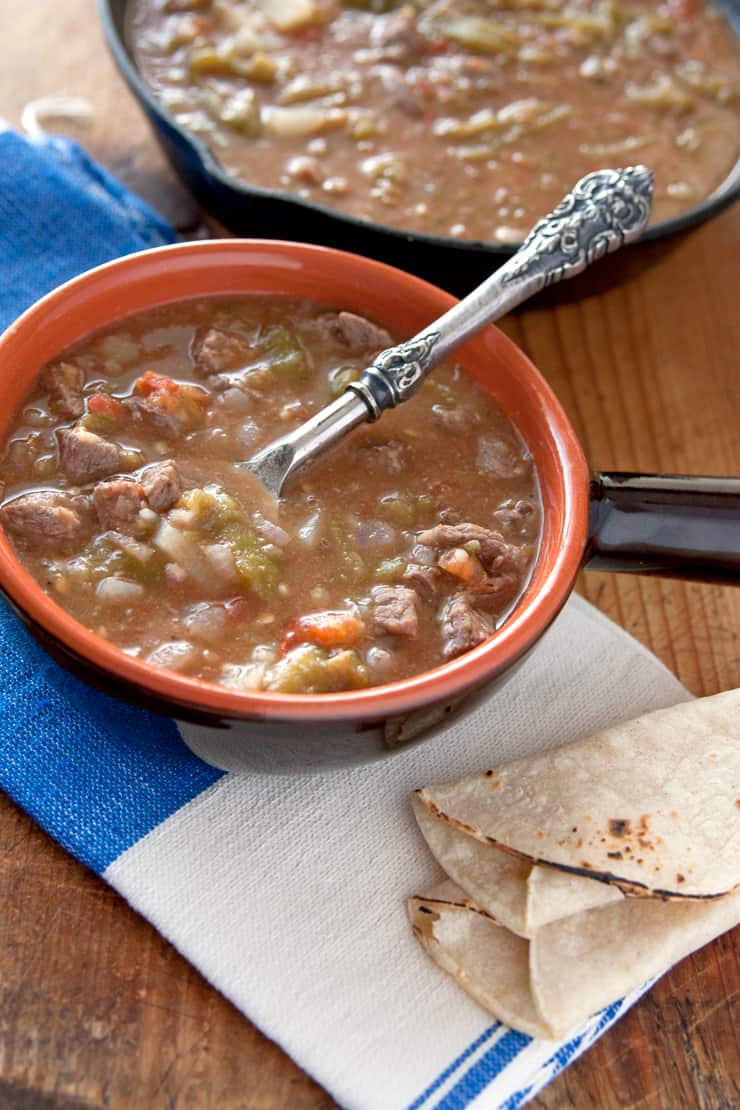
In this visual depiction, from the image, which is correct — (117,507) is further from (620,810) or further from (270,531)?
(620,810)

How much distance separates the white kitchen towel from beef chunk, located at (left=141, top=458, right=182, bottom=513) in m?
0.42

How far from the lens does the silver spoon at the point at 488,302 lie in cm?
290

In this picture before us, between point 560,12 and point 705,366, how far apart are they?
5.42ft

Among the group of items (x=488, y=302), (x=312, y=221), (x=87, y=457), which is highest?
(x=87, y=457)

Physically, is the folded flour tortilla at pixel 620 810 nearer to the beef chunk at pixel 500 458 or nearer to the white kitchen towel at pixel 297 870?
the white kitchen towel at pixel 297 870

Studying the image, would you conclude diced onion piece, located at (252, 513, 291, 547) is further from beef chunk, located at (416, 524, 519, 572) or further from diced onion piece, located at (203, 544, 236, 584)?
beef chunk, located at (416, 524, 519, 572)

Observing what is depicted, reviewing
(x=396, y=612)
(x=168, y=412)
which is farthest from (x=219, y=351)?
(x=396, y=612)

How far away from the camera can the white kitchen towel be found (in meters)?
2.55

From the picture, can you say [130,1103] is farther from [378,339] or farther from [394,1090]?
[378,339]

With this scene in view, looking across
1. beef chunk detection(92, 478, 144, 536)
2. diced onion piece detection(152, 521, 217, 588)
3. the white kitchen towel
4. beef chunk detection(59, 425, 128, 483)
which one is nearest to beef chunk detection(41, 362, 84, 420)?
beef chunk detection(59, 425, 128, 483)

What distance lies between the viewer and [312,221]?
362 cm

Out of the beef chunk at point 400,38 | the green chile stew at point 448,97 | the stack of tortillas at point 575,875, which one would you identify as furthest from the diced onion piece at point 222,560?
the beef chunk at point 400,38

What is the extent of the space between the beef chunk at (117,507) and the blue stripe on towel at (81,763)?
0.30 metres

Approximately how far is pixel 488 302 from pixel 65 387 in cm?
104
